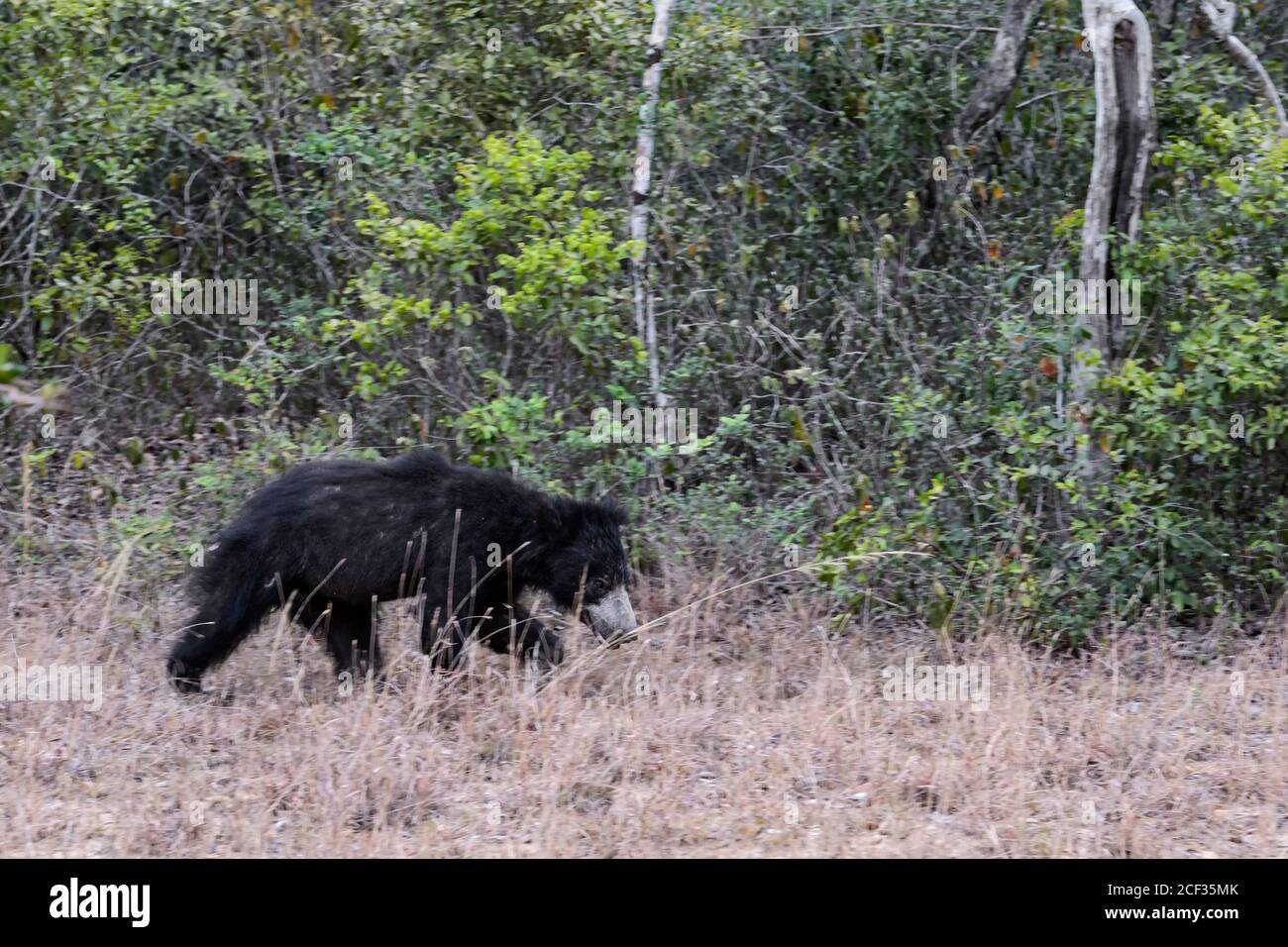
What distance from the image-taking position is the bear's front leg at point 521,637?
24.1 feet

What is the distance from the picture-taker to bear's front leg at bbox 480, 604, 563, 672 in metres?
7.34

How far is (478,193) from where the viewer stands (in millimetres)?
8836

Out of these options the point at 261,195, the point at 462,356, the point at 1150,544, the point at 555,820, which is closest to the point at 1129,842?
the point at 555,820

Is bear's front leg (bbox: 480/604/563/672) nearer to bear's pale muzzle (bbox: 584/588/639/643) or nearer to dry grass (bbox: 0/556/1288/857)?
dry grass (bbox: 0/556/1288/857)

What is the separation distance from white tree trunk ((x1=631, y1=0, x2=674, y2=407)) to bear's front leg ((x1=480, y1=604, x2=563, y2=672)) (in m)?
2.41

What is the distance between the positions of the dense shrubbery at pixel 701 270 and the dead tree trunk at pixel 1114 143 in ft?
0.65

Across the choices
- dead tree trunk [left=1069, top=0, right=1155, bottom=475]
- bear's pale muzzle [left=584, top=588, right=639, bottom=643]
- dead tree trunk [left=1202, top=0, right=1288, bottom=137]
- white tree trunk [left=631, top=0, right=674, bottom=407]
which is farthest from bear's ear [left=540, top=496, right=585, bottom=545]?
dead tree trunk [left=1202, top=0, right=1288, bottom=137]

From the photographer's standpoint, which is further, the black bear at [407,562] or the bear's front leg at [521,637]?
the bear's front leg at [521,637]

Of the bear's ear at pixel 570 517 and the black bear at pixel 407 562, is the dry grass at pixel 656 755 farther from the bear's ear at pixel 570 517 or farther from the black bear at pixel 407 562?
the bear's ear at pixel 570 517

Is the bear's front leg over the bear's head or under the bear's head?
under

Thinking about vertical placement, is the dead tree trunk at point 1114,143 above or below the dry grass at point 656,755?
above

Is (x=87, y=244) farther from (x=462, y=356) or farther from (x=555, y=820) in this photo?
(x=555, y=820)

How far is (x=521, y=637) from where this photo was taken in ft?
24.2

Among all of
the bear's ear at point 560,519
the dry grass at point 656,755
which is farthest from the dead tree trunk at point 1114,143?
the bear's ear at point 560,519
